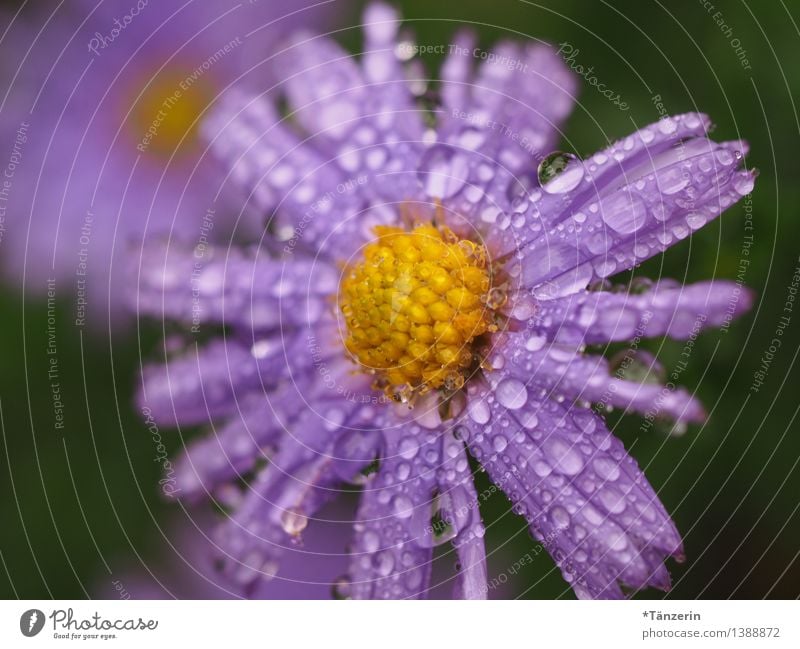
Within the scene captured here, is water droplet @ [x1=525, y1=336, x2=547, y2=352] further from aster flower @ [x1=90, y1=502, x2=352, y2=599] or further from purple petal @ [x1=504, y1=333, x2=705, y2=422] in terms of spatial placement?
aster flower @ [x1=90, y1=502, x2=352, y2=599]

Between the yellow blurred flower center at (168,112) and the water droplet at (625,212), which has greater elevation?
the yellow blurred flower center at (168,112)

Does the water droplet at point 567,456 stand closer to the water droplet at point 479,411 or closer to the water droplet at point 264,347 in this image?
the water droplet at point 479,411

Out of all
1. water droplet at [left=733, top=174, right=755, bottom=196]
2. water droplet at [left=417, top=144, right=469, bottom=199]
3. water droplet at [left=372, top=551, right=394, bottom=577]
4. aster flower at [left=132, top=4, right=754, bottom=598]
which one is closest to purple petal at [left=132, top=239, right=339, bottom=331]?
aster flower at [left=132, top=4, right=754, bottom=598]

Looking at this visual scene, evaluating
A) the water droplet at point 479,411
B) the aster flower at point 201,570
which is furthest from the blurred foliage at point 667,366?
the water droplet at point 479,411

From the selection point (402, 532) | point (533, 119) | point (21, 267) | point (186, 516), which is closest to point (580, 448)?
point (402, 532)

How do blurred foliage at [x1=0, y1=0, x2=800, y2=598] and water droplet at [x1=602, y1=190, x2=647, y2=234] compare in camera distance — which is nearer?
water droplet at [x1=602, y1=190, x2=647, y2=234]

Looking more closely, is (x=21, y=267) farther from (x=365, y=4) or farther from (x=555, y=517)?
(x=555, y=517)

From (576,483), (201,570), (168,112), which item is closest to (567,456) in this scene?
(576,483)

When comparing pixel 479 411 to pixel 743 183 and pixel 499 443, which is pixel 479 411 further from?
pixel 743 183
